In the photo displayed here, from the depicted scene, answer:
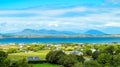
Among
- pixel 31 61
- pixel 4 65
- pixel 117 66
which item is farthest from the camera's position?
pixel 31 61

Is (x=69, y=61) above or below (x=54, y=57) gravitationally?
below

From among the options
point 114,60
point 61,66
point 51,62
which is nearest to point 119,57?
point 114,60

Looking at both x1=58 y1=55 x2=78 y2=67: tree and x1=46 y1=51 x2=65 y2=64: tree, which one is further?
x1=46 y1=51 x2=65 y2=64: tree

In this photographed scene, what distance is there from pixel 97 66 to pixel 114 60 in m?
7.32

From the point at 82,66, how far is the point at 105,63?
780 centimetres

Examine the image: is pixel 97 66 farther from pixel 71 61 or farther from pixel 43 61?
pixel 43 61

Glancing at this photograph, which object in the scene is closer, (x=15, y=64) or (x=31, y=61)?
(x=15, y=64)

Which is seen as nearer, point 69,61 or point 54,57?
point 69,61

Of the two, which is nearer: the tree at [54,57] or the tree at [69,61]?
the tree at [69,61]

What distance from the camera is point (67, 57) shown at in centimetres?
6247

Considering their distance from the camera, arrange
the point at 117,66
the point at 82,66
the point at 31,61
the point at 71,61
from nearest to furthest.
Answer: the point at 82,66 → the point at 117,66 → the point at 71,61 → the point at 31,61

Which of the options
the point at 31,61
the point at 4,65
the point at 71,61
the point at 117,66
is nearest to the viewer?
the point at 4,65

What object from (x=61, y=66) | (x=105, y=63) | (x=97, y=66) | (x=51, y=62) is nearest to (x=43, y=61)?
(x=51, y=62)

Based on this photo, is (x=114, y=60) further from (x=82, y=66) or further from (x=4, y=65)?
(x=4, y=65)
